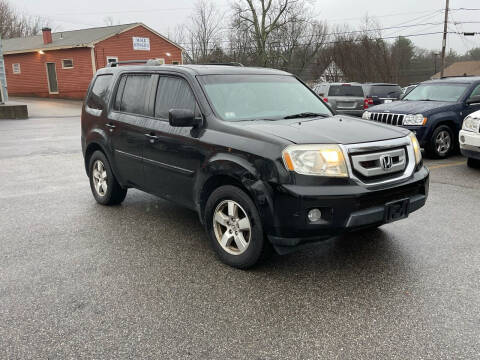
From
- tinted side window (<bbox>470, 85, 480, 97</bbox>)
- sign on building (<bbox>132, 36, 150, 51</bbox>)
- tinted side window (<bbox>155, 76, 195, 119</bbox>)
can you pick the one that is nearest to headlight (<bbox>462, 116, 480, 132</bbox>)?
tinted side window (<bbox>470, 85, 480, 97</bbox>)

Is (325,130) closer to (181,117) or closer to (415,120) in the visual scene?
(181,117)

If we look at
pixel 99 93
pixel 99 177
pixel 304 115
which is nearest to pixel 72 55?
pixel 99 93

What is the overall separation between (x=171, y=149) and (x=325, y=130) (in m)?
1.62

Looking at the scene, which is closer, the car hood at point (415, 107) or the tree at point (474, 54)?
the car hood at point (415, 107)

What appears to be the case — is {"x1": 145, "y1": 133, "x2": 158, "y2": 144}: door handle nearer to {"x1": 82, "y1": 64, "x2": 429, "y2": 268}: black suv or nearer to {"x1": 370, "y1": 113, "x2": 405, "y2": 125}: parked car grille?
{"x1": 82, "y1": 64, "x2": 429, "y2": 268}: black suv

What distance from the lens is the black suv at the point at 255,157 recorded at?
3.59m

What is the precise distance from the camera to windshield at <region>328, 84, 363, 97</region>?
54.5 ft

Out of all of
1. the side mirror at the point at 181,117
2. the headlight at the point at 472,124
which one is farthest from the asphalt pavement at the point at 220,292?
the headlight at the point at 472,124

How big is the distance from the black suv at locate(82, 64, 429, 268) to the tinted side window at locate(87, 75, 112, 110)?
0.31 meters

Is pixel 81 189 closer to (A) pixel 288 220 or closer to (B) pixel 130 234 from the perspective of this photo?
(B) pixel 130 234

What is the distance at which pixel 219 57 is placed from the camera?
157 ft

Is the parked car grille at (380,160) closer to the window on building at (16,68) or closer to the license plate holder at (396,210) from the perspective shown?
the license plate holder at (396,210)

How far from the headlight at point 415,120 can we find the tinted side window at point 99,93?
21.4 ft

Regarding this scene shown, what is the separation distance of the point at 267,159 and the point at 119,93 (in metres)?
2.86
